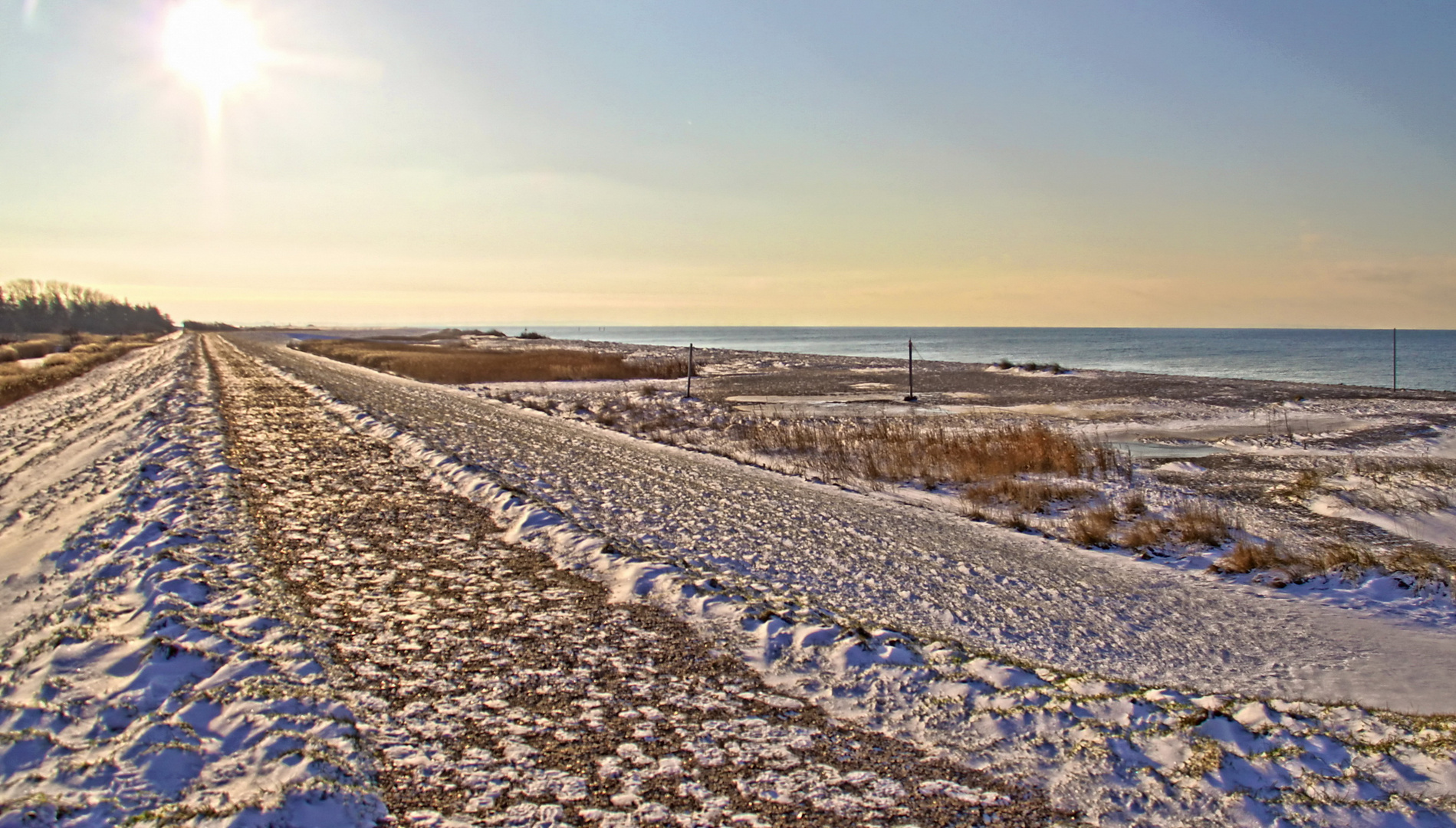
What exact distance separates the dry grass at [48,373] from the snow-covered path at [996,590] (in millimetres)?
28288

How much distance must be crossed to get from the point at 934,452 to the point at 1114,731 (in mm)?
11263

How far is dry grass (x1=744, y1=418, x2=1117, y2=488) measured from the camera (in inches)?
555

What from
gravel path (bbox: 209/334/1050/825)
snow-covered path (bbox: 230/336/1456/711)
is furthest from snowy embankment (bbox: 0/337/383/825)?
snow-covered path (bbox: 230/336/1456/711)

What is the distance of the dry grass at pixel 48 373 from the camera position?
98.4ft

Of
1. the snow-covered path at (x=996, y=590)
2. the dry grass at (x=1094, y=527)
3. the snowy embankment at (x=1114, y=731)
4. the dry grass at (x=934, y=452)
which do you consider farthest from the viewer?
the dry grass at (x=934, y=452)

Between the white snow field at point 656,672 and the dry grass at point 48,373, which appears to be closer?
the white snow field at point 656,672

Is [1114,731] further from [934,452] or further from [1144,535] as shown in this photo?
[934,452]

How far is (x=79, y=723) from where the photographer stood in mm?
4098

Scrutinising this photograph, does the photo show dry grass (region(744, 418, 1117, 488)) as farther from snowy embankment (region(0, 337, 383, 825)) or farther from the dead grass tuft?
snowy embankment (region(0, 337, 383, 825))

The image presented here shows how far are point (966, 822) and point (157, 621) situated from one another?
17.4 ft

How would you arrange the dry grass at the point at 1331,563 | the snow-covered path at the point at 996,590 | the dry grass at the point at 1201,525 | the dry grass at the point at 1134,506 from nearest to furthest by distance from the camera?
the snow-covered path at the point at 996,590, the dry grass at the point at 1331,563, the dry grass at the point at 1201,525, the dry grass at the point at 1134,506

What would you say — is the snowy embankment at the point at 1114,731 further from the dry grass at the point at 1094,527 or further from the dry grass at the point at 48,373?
the dry grass at the point at 48,373

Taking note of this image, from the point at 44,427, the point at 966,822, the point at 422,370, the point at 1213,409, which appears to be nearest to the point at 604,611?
the point at 966,822

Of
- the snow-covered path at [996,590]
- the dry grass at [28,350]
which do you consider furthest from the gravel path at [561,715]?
the dry grass at [28,350]
